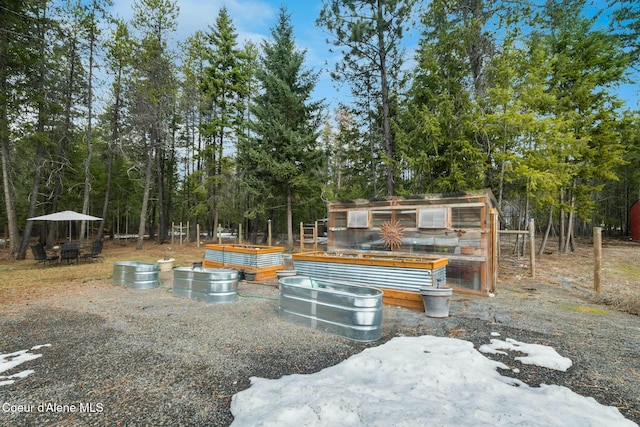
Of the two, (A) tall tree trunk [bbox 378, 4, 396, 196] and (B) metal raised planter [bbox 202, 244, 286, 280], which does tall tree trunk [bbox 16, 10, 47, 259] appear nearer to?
(B) metal raised planter [bbox 202, 244, 286, 280]

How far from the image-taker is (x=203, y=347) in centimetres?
378

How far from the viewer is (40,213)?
2039 centimetres

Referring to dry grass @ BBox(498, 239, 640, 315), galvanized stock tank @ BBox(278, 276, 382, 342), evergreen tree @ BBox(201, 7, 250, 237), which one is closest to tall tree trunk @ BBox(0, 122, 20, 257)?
evergreen tree @ BBox(201, 7, 250, 237)

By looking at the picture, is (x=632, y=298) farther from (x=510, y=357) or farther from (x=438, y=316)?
(x=510, y=357)

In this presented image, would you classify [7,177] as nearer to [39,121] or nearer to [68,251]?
[39,121]

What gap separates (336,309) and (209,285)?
3.14m

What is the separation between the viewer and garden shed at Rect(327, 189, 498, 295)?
6.94 m

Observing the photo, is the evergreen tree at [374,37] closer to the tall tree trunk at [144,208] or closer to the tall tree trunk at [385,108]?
the tall tree trunk at [385,108]

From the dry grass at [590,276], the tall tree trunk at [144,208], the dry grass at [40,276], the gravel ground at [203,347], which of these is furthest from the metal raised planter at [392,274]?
the tall tree trunk at [144,208]

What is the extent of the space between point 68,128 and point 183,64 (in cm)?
814

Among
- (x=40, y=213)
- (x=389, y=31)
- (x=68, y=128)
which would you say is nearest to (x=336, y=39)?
(x=389, y=31)

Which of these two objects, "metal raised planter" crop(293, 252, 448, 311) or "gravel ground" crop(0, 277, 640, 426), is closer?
"gravel ground" crop(0, 277, 640, 426)

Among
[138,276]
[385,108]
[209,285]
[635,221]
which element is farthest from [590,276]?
[635,221]

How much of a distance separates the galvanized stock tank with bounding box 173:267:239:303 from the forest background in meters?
8.29
